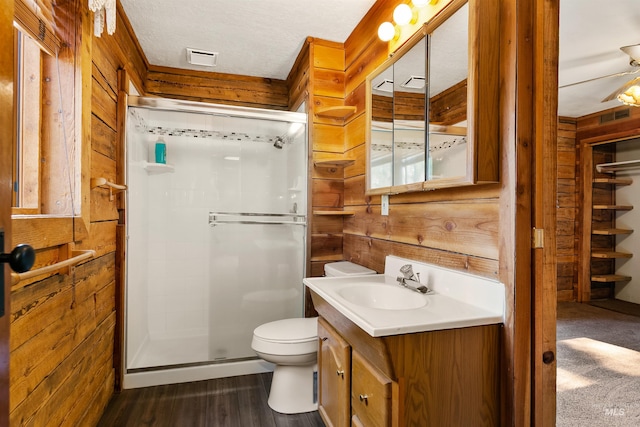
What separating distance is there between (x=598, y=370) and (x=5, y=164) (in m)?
3.27

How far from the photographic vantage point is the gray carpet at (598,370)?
6.09ft

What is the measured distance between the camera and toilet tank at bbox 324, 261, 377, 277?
2082 mm

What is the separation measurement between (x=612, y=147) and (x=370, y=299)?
4703mm

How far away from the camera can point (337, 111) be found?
240cm

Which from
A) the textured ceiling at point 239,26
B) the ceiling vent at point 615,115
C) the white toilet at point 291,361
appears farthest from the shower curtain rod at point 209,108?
the ceiling vent at point 615,115

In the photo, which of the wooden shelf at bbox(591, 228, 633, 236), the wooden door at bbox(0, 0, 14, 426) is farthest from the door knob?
the wooden shelf at bbox(591, 228, 633, 236)

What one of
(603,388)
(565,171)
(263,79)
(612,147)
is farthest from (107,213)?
(612,147)

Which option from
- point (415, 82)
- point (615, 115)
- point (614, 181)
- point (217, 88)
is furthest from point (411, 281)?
point (614, 181)

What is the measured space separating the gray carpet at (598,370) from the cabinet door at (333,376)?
122cm

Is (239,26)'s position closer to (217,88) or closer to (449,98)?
(217,88)

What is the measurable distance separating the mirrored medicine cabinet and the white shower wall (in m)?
0.80

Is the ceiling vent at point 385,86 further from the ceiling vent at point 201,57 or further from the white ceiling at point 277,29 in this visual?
the ceiling vent at point 201,57

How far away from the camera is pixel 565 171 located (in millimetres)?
4199

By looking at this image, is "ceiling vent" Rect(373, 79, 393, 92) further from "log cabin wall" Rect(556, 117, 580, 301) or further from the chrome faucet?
"log cabin wall" Rect(556, 117, 580, 301)
